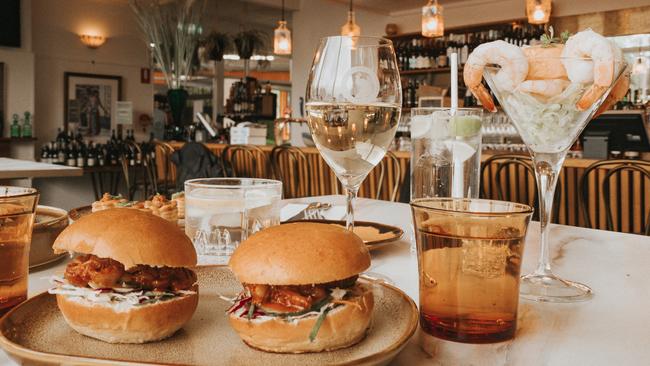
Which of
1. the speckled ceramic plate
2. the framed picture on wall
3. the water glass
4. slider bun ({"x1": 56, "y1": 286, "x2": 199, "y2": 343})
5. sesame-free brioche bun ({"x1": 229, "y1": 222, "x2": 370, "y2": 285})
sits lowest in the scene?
the speckled ceramic plate

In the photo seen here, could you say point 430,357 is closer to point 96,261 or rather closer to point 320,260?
point 320,260

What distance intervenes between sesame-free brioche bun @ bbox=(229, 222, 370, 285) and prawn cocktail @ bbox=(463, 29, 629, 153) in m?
0.40

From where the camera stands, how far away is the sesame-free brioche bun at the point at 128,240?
57 cm

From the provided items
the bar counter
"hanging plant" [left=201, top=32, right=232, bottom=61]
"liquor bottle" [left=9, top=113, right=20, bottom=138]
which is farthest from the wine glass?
"hanging plant" [left=201, top=32, right=232, bottom=61]

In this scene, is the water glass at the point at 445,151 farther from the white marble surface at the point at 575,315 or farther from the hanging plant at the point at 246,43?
the hanging plant at the point at 246,43

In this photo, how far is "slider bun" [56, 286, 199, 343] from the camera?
0.54 m

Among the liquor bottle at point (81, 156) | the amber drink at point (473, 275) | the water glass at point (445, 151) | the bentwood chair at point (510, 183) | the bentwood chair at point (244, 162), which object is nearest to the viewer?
the amber drink at point (473, 275)

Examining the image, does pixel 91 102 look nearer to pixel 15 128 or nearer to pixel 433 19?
pixel 15 128

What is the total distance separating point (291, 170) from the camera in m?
4.52

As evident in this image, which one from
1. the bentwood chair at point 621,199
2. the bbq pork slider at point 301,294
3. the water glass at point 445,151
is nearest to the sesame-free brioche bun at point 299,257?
the bbq pork slider at point 301,294

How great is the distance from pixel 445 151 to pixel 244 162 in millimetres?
4094

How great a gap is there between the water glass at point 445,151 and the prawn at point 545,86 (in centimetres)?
19

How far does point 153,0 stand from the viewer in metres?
8.01

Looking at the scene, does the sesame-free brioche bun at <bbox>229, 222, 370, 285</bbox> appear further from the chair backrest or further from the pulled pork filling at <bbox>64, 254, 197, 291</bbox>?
the chair backrest
